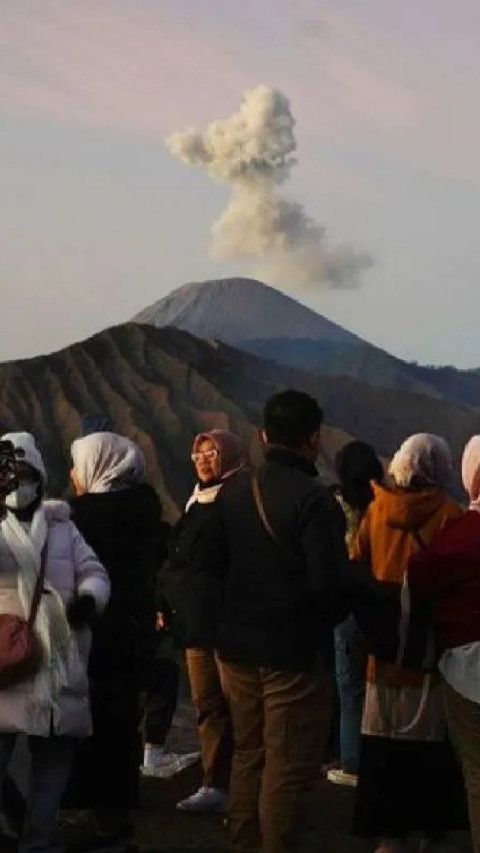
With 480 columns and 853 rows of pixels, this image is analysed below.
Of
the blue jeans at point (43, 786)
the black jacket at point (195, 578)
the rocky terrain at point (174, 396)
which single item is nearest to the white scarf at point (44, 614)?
the blue jeans at point (43, 786)

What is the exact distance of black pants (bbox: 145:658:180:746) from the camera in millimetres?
6148

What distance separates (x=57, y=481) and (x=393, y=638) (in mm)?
18725

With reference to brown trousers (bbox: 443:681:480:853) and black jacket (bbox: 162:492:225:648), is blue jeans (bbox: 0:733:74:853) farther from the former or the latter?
brown trousers (bbox: 443:681:480:853)

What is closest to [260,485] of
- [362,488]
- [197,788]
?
[362,488]

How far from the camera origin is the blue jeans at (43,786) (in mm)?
4309

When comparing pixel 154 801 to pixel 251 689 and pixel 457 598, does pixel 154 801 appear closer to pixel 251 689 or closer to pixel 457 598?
pixel 251 689

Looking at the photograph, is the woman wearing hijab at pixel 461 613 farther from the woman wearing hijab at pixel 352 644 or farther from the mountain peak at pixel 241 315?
the mountain peak at pixel 241 315

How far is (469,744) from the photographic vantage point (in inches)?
159

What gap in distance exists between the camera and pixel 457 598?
13.3 feet

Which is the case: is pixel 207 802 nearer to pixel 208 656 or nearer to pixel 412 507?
pixel 208 656

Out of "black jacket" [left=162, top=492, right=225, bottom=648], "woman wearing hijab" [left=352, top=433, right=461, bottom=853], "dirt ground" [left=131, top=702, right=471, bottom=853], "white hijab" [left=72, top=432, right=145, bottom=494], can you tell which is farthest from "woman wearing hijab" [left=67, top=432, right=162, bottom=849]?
"woman wearing hijab" [left=352, top=433, right=461, bottom=853]

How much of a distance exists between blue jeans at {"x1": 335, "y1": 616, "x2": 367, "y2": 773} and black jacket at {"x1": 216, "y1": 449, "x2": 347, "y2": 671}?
178cm

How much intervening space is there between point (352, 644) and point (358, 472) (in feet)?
2.23

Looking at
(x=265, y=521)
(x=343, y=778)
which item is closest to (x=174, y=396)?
(x=343, y=778)
